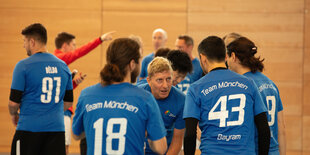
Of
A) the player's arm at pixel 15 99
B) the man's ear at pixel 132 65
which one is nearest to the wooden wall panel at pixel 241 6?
the player's arm at pixel 15 99

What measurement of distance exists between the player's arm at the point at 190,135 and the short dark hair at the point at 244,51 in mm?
684

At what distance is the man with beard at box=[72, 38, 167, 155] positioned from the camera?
2.37 meters

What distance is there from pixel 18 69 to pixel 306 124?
5867mm

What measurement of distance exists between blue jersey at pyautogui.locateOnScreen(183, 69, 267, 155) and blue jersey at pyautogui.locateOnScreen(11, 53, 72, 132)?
1.95 metres

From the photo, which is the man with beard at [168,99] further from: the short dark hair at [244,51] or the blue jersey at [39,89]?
the blue jersey at [39,89]

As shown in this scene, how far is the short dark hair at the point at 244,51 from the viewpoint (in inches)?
118

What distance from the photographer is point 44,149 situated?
4.16 metres

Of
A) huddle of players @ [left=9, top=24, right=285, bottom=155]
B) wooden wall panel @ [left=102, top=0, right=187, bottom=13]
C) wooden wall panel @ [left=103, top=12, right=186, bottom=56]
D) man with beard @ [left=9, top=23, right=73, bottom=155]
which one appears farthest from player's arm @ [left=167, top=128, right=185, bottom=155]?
wooden wall panel @ [left=102, top=0, right=187, bottom=13]

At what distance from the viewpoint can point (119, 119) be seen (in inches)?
93.2

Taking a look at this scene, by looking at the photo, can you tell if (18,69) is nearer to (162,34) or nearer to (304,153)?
(162,34)

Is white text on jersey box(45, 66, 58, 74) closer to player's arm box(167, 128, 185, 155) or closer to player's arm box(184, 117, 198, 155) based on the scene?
player's arm box(167, 128, 185, 155)

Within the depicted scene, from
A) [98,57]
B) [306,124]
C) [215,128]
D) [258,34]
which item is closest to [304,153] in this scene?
[306,124]

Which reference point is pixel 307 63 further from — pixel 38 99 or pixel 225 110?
pixel 225 110

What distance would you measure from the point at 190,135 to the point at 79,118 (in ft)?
2.41
